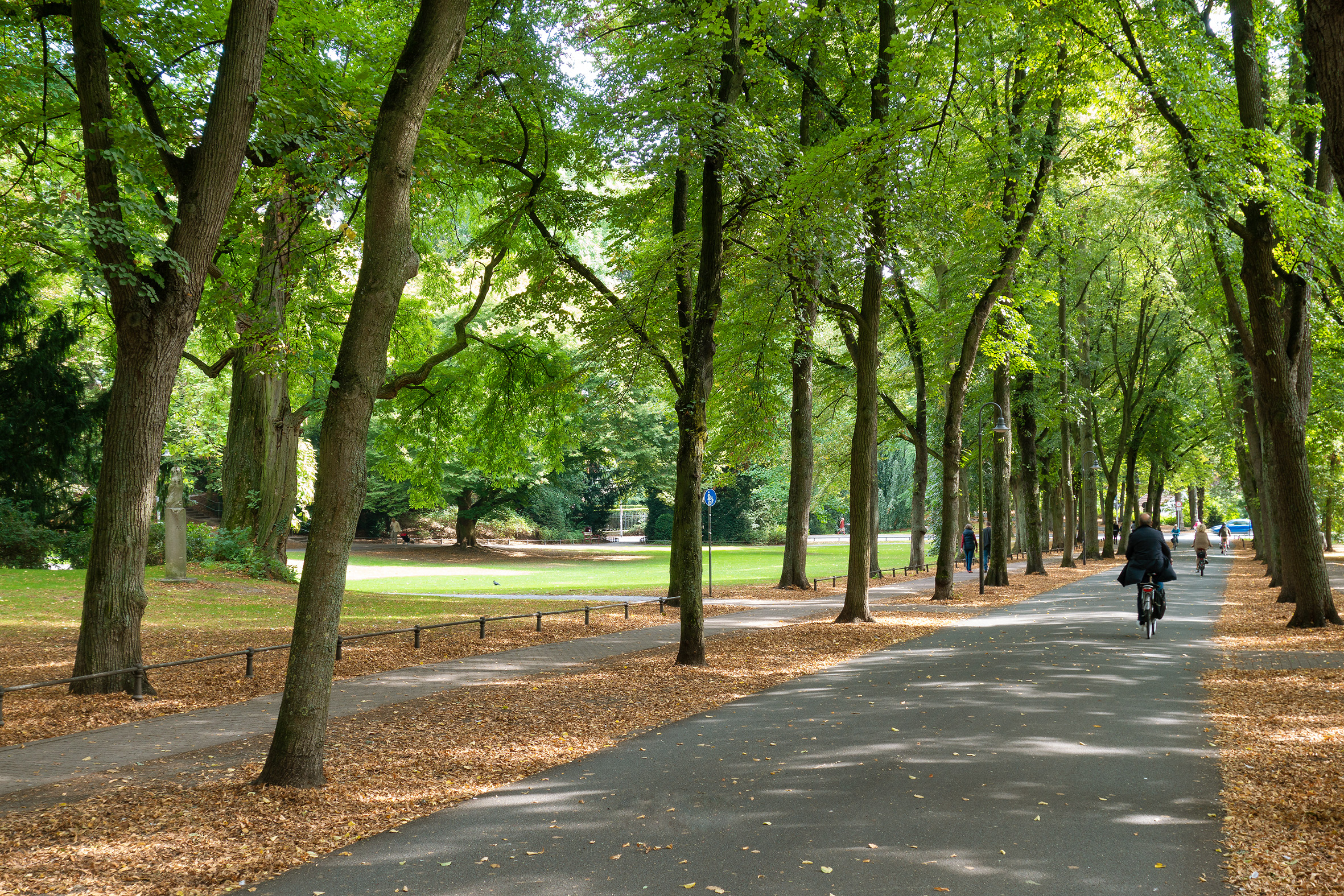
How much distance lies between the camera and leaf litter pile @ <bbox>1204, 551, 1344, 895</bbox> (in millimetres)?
4539

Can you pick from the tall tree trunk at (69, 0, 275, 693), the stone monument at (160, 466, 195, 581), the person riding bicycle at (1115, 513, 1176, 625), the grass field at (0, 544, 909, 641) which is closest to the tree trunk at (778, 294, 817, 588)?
the grass field at (0, 544, 909, 641)

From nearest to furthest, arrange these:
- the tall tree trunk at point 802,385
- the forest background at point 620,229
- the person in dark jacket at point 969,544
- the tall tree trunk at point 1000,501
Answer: the forest background at point 620,229 < the tall tree trunk at point 802,385 < the tall tree trunk at point 1000,501 < the person in dark jacket at point 969,544

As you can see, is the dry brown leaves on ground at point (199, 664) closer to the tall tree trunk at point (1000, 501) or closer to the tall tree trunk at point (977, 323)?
the tall tree trunk at point (977, 323)

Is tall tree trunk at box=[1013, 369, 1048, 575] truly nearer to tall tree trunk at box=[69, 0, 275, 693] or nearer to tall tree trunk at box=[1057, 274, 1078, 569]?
tall tree trunk at box=[1057, 274, 1078, 569]

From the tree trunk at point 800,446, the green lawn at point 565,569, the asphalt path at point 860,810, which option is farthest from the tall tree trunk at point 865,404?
the green lawn at point 565,569

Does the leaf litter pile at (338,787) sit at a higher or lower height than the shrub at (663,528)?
lower

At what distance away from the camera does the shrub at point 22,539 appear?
22188 mm

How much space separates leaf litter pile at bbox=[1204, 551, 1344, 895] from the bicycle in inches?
55.2

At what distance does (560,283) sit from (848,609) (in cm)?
856

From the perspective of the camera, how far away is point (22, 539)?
73.5 feet

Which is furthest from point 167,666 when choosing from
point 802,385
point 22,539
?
point 22,539

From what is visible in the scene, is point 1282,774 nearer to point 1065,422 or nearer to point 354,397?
point 354,397

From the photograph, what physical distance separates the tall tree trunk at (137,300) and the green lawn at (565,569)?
15.8m

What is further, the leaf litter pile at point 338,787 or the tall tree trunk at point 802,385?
the tall tree trunk at point 802,385
